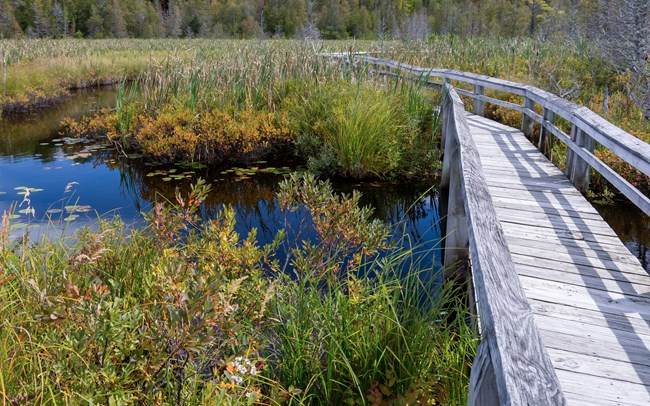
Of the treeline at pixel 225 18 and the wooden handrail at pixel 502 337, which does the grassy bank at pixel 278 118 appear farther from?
the treeline at pixel 225 18

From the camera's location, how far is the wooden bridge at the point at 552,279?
1406mm

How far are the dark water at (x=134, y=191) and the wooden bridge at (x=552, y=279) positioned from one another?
1105 mm

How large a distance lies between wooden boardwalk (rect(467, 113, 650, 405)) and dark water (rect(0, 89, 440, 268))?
114 cm

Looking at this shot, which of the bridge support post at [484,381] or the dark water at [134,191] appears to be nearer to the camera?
the bridge support post at [484,381]

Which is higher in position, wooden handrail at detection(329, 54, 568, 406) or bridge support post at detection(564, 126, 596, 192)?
wooden handrail at detection(329, 54, 568, 406)

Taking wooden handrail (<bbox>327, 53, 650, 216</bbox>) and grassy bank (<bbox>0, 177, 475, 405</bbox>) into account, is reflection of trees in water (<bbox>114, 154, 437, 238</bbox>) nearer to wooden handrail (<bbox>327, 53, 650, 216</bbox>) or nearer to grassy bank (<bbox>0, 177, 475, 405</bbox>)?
wooden handrail (<bbox>327, 53, 650, 216</bbox>)

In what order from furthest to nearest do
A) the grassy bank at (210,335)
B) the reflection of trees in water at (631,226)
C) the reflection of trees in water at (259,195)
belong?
1. the reflection of trees in water at (259,195)
2. the reflection of trees in water at (631,226)
3. the grassy bank at (210,335)

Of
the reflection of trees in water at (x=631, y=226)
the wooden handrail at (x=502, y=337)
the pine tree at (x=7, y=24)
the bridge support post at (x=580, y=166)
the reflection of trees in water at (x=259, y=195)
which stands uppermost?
the pine tree at (x=7, y=24)

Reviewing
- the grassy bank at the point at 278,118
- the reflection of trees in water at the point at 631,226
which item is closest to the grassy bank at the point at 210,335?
the reflection of trees in water at the point at 631,226

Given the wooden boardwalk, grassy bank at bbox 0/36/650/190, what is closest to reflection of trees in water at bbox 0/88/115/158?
grassy bank at bbox 0/36/650/190

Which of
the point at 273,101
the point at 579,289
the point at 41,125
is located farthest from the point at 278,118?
the point at 579,289

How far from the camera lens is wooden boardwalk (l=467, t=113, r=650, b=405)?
2273 millimetres

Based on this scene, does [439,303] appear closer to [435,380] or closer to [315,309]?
[435,380]

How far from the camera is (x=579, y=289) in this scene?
10.1 ft
